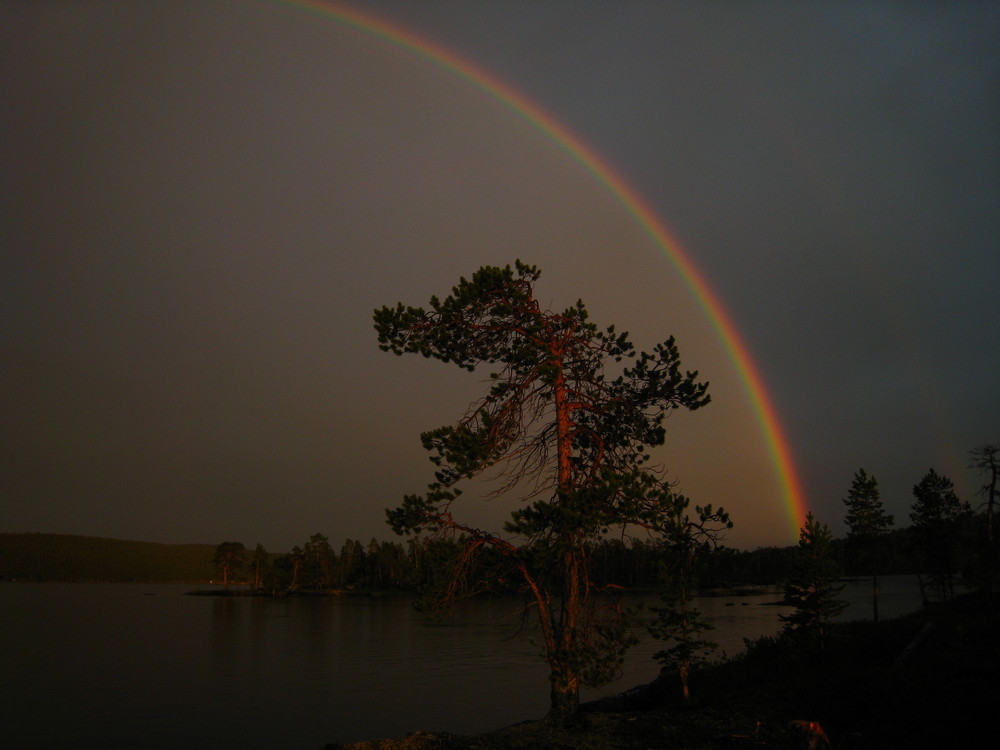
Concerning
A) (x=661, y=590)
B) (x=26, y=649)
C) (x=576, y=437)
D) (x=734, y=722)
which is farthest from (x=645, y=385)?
(x=26, y=649)

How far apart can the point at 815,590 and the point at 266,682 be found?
1268 inches

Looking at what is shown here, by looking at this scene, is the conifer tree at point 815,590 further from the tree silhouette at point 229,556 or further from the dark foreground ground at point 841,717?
the tree silhouette at point 229,556

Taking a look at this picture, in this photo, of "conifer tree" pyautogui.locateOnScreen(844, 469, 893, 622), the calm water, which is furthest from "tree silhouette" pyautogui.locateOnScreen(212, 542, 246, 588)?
"conifer tree" pyautogui.locateOnScreen(844, 469, 893, 622)

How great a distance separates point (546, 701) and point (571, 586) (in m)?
19.6

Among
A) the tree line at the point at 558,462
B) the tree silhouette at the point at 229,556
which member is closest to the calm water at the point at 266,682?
the tree line at the point at 558,462

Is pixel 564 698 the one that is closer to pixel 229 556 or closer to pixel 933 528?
pixel 933 528

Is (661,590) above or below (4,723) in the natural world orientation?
above

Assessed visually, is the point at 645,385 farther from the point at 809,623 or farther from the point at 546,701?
the point at 546,701

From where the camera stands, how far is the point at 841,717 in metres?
15.9

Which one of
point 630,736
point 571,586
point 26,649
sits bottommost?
point 26,649

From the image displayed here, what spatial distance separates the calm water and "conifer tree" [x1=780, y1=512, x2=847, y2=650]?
12.0m

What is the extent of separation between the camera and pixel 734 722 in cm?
1641

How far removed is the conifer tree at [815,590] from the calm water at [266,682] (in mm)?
11966

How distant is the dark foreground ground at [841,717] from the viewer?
13.6 meters
